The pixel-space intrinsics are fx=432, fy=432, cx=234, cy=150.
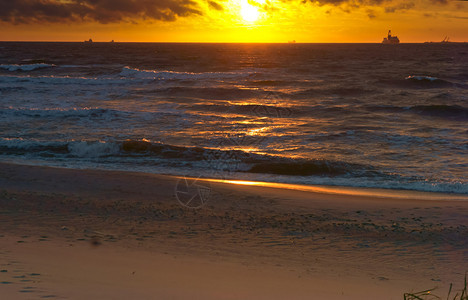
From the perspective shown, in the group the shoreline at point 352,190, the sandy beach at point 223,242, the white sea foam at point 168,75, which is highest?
the white sea foam at point 168,75

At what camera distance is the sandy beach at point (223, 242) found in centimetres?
444

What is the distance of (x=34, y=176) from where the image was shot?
33.1ft

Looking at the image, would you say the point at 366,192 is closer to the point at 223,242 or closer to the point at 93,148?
the point at 223,242

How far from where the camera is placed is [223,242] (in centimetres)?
612

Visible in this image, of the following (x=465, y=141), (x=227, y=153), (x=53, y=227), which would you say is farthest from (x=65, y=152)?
(x=465, y=141)

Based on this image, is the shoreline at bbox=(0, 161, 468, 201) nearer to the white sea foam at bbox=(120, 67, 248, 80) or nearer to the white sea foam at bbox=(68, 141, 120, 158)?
the white sea foam at bbox=(68, 141, 120, 158)

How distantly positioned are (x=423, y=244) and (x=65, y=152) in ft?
35.9

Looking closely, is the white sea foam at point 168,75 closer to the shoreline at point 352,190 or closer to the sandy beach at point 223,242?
the shoreline at point 352,190

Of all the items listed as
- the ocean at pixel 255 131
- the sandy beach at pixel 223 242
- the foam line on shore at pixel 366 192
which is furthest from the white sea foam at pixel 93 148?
the foam line on shore at pixel 366 192

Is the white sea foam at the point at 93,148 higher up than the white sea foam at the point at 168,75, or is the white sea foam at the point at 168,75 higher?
the white sea foam at the point at 168,75

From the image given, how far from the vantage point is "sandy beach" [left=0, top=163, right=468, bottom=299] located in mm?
4438

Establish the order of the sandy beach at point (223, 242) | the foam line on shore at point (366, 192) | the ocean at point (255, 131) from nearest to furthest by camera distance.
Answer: the sandy beach at point (223, 242) → the foam line on shore at point (366, 192) → the ocean at point (255, 131)

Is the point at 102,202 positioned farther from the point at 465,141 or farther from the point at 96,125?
the point at 465,141

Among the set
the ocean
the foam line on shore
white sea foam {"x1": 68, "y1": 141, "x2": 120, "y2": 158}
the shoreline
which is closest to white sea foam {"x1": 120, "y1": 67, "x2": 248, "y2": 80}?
the ocean
